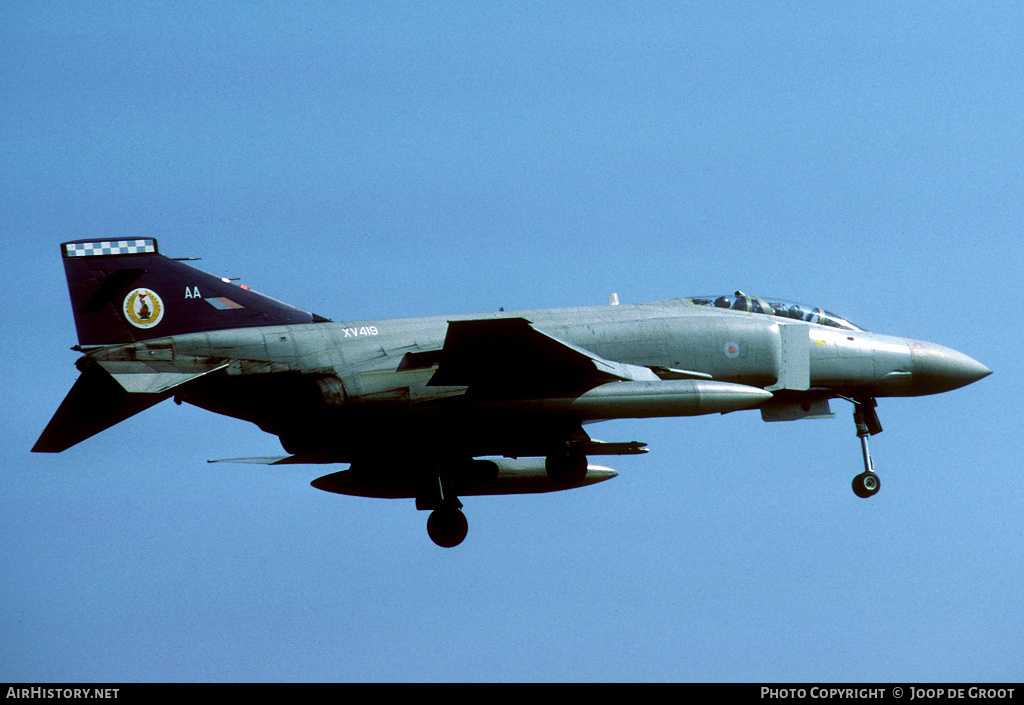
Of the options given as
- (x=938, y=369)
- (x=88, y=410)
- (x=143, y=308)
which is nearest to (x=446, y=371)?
(x=143, y=308)

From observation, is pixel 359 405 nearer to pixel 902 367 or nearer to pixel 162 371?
pixel 162 371

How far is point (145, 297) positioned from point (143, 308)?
171mm

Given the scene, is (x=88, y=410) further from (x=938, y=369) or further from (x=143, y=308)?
(x=938, y=369)

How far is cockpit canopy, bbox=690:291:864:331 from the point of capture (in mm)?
18578

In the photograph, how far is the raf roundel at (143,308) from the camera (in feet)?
55.7

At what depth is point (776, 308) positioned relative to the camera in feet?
61.6

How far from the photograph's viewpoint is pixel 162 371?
1631 cm

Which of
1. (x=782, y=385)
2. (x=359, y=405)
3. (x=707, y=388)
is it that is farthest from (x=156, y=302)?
(x=782, y=385)

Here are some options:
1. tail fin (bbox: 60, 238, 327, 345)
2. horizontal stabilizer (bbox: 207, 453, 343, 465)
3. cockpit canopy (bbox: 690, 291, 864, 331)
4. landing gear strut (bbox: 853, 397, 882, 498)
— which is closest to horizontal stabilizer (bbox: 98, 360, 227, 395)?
tail fin (bbox: 60, 238, 327, 345)

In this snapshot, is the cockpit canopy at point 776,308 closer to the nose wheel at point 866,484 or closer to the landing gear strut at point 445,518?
the nose wheel at point 866,484
